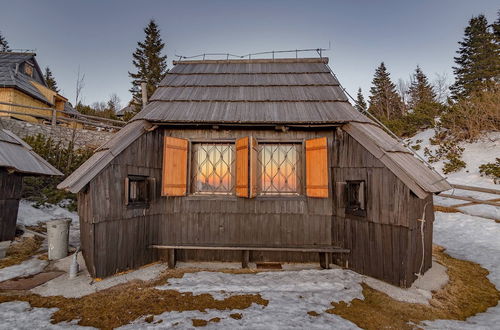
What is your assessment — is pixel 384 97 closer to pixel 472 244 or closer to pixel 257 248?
pixel 472 244

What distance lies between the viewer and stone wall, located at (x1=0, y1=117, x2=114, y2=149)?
13.1 m

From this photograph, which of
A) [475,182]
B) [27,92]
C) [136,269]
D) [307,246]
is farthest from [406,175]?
[27,92]

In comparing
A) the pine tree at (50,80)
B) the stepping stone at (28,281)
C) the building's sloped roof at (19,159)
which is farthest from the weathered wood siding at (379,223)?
the pine tree at (50,80)

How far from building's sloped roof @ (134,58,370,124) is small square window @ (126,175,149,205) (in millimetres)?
1540

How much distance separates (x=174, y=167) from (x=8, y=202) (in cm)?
557

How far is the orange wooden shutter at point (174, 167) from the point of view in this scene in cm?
596

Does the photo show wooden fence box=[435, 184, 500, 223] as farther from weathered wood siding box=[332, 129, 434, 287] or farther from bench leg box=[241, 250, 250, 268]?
bench leg box=[241, 250, 250, 268]

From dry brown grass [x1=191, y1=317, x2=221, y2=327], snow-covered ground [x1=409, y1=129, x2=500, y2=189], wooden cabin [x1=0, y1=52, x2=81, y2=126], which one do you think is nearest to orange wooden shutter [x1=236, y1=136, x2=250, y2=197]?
dry brown grass [x1=191, y1=317, x2=221, y2=327]

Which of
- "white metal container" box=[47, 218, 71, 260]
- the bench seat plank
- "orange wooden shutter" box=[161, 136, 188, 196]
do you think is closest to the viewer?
the bench seat plank

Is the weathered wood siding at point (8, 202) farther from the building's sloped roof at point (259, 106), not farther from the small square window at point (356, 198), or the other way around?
the small square window at point (356, 198)

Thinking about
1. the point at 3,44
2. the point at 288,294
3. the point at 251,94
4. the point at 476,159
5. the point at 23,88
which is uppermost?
Result: the point at 3,44

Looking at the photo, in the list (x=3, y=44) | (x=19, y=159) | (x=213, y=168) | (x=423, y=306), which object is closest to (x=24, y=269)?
(x=19, y=159)

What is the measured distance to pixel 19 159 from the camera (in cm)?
723

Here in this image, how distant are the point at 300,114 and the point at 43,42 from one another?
29.3 metres
